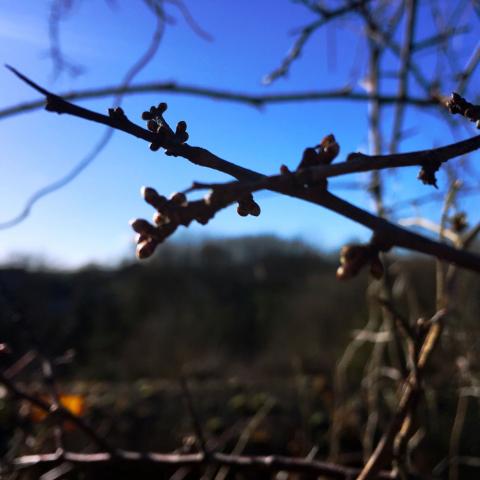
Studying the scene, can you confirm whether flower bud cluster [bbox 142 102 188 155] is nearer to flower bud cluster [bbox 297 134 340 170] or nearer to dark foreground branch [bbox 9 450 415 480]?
flower bud cluster [bbox 297 134 340 170]

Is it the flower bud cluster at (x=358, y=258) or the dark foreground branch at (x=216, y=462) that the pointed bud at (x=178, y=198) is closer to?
the flower bud cluster at (x=358, y=258)

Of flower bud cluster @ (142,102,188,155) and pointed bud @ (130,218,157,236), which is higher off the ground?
flower bud cluster @ (142,102,188,155)

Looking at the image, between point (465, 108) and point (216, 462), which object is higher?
point (465, 108)

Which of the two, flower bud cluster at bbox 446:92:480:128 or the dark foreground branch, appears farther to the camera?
the dark foreground branch

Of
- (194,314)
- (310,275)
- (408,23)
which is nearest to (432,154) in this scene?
(408,23)

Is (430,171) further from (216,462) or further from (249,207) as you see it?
(216,462)

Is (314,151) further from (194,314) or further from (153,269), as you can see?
(153,269)

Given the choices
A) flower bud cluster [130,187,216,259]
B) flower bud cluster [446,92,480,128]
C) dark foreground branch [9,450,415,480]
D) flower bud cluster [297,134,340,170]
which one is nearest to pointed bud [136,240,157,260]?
flower bud cluster [130,187,216,259]

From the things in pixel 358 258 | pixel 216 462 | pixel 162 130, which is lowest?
pixel 216 462

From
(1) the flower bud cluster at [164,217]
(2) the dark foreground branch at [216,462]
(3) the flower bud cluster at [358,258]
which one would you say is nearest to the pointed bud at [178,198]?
(1) the flower bud cluster at [164,217]

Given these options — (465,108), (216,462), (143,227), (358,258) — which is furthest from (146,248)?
(216,462)
